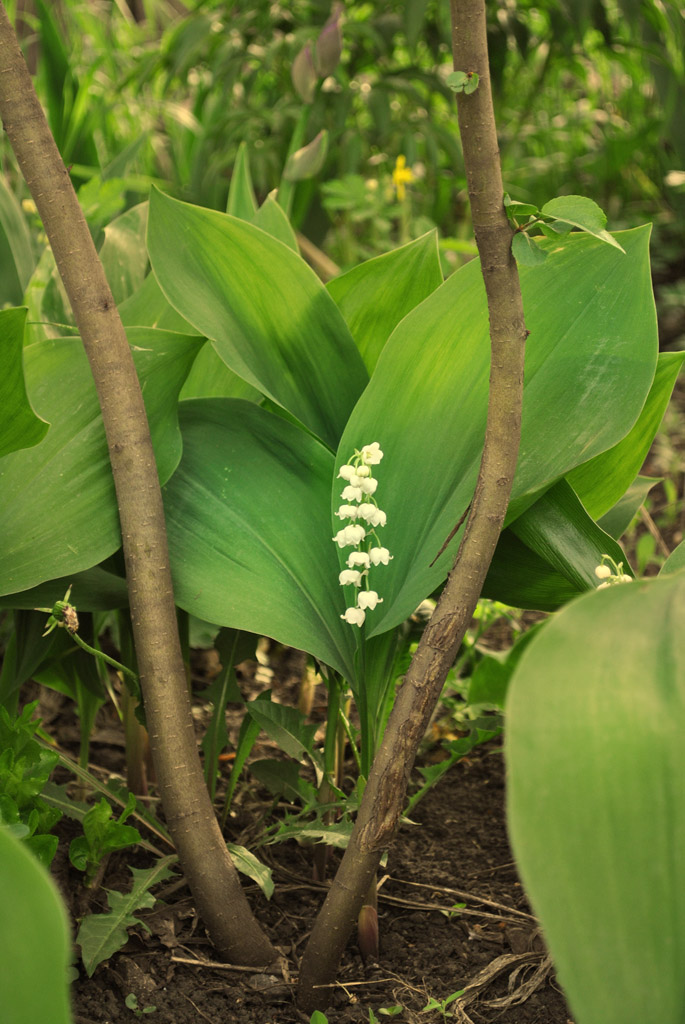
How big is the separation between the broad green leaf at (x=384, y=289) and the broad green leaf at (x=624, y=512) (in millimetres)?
277

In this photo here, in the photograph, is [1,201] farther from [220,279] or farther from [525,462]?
[525,462]

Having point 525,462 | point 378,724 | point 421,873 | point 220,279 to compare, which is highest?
point 220,279

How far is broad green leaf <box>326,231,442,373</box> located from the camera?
902 millimetres

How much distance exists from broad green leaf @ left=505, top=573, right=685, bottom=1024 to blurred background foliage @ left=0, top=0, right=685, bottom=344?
2.91ft

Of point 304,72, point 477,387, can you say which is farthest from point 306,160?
point 477,387

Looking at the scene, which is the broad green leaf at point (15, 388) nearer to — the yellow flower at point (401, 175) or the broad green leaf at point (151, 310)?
the broad green leaf at point (151, 310)

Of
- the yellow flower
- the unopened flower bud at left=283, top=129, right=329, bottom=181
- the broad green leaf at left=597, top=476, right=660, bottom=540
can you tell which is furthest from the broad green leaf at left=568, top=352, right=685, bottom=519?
the yellow flower

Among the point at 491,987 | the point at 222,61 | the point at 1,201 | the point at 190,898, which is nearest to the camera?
the point at 491,987

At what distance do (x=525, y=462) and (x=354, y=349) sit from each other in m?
0.22

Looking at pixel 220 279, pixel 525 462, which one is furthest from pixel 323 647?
pixel 220 279

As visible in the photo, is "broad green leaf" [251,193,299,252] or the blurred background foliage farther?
the blurred background foliage

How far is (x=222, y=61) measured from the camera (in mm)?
2064

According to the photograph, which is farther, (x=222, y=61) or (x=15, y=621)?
(x=222, y=61)

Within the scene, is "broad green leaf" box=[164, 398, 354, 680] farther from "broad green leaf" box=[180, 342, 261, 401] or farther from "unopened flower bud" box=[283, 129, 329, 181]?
"unopened flower bud" box=[283, 129, 329, 181]
